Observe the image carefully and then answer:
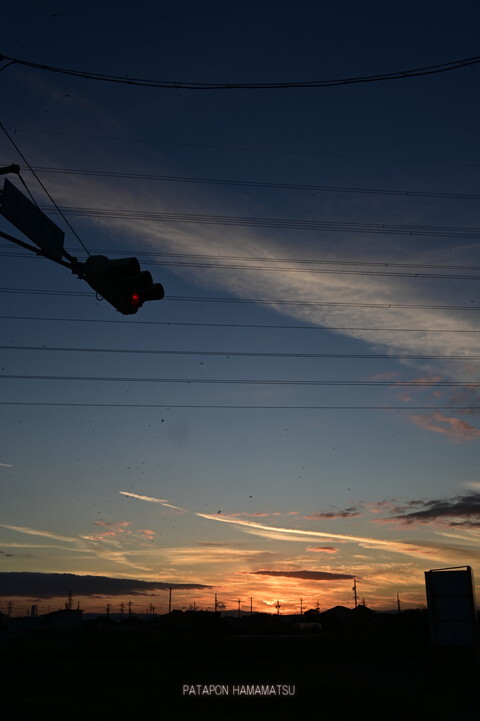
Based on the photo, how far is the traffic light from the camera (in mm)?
9555

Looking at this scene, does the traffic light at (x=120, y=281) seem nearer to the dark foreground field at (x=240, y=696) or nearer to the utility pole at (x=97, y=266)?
the utility pole at (x=97, y=266)

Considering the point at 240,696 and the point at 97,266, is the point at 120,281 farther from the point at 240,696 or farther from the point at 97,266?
the point at 240,696

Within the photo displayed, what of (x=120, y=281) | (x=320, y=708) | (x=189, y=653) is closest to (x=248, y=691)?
(x=320, y=708)

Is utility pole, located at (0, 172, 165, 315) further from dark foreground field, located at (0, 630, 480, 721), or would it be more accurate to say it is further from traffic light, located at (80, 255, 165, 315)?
dark foreground field, located at (0, 630, 480, 721)

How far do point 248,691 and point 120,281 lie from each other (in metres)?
16.8

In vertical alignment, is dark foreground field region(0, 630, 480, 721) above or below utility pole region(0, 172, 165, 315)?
below

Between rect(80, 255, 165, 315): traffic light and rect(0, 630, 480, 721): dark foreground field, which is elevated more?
rect(80, 255, 165, 315): traffic light

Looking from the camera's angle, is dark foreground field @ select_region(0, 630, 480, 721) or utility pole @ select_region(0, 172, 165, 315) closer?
utility pole @ select_region(0, 172, 165, 315)

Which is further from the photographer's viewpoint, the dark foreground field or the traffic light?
the dark foreground field

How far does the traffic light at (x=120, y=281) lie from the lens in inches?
376

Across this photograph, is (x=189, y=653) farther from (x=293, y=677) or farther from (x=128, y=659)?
(x=293, y=677)

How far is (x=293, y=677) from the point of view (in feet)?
85.4

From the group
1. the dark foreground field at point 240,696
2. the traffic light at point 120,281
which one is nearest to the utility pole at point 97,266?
the traffic light at point 120,281

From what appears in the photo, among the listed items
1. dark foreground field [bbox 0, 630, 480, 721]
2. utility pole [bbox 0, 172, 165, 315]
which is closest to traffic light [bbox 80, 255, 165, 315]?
utility pole [bbox 0, 172, 165, 315]
